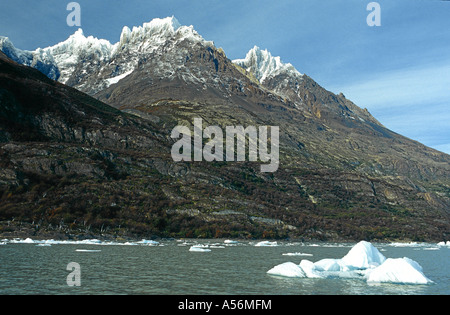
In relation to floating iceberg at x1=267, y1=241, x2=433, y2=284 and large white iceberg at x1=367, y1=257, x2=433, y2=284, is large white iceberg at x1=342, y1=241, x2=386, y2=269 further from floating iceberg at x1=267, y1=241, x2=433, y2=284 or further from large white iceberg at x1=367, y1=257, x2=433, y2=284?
large white iceberg at x1=367, y1=257, x2=433, y2=284

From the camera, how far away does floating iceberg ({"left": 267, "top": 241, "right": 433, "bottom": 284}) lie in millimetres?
55250

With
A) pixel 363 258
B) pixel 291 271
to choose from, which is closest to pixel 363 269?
pixel 363 258

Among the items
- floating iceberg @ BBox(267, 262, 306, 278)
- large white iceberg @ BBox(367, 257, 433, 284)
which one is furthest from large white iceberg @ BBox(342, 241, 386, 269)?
floating iceberg @ BBox(267, 262, 306, 278)

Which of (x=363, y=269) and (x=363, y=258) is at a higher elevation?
(x=363, y=258)

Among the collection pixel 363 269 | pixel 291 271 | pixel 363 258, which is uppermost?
pixel 363 258

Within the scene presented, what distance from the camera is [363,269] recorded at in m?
70.2

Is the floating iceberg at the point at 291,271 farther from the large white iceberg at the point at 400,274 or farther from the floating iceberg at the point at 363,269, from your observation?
the large white iceberg at the point at 400,274

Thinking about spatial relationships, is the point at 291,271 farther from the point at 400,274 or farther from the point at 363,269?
the point at 363,269

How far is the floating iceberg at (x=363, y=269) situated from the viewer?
55.2 m

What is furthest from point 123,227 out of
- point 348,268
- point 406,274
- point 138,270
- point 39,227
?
point 406,274
